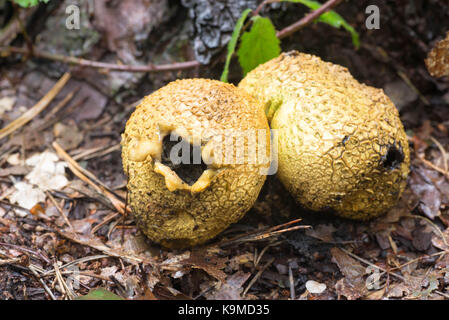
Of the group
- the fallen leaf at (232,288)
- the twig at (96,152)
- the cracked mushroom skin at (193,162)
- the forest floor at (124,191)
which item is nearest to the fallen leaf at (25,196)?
the forest floor at (124,191)

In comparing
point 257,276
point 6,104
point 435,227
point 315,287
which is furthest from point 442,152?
point 6,104

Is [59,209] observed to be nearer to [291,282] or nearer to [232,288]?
[232,288]

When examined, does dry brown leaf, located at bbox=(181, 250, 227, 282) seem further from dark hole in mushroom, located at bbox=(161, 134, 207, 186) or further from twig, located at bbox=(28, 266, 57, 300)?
twig, located at bbox=(28, 266, 57, 300)

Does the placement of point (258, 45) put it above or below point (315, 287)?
above

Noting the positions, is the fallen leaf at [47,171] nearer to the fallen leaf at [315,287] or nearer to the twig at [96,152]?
the twig at [96,152]

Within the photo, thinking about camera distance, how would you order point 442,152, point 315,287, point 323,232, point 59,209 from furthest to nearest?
1. point 442,152
2. point 59,209
3. point 323,232
4. point 315,287

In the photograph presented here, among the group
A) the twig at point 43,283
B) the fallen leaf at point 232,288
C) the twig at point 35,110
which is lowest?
the fallen leaf at point 232,288
